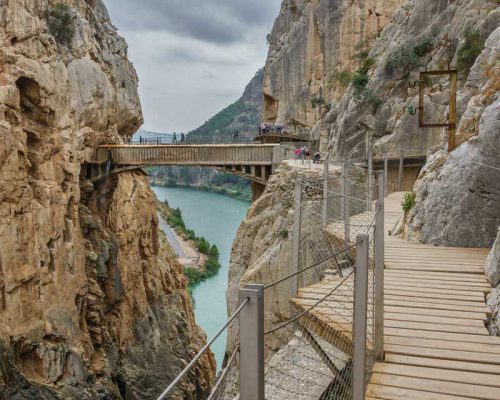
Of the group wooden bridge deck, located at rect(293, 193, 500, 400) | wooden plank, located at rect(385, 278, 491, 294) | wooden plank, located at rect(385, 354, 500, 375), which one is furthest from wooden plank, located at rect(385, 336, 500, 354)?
wooden plank, located at rect(385, 278, 491, 294)

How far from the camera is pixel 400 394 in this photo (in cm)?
339

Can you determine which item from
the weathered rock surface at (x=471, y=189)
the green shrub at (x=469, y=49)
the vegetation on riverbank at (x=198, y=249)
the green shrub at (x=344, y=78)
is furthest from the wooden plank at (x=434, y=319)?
the vegetation on riverbank at (x=198, y=249)

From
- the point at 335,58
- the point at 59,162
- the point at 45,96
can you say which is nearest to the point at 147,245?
the point at 59,162

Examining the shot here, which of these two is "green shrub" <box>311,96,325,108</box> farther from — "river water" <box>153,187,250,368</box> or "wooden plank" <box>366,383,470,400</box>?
"wooden plank" <box>366,383,470,400</box>

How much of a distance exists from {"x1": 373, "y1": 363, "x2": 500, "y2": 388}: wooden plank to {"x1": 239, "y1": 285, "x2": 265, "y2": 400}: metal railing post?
233 cm

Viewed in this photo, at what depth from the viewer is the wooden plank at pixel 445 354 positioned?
12.4ft

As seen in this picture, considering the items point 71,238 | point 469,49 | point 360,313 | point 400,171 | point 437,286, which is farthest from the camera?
point 71,238

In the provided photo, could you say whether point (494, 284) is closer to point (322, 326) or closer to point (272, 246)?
point (322, 326)

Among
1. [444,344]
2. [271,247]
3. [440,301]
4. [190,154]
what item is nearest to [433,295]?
[440,301]

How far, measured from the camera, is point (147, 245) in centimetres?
2534

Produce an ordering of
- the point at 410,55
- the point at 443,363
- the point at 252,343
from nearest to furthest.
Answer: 1. the point at 252,343
2. the point at 443,363
3. the point at 410,55

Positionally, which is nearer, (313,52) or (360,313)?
(360,313)

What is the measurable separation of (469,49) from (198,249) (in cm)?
5006

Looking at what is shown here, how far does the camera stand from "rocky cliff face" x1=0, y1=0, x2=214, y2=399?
559 inches
